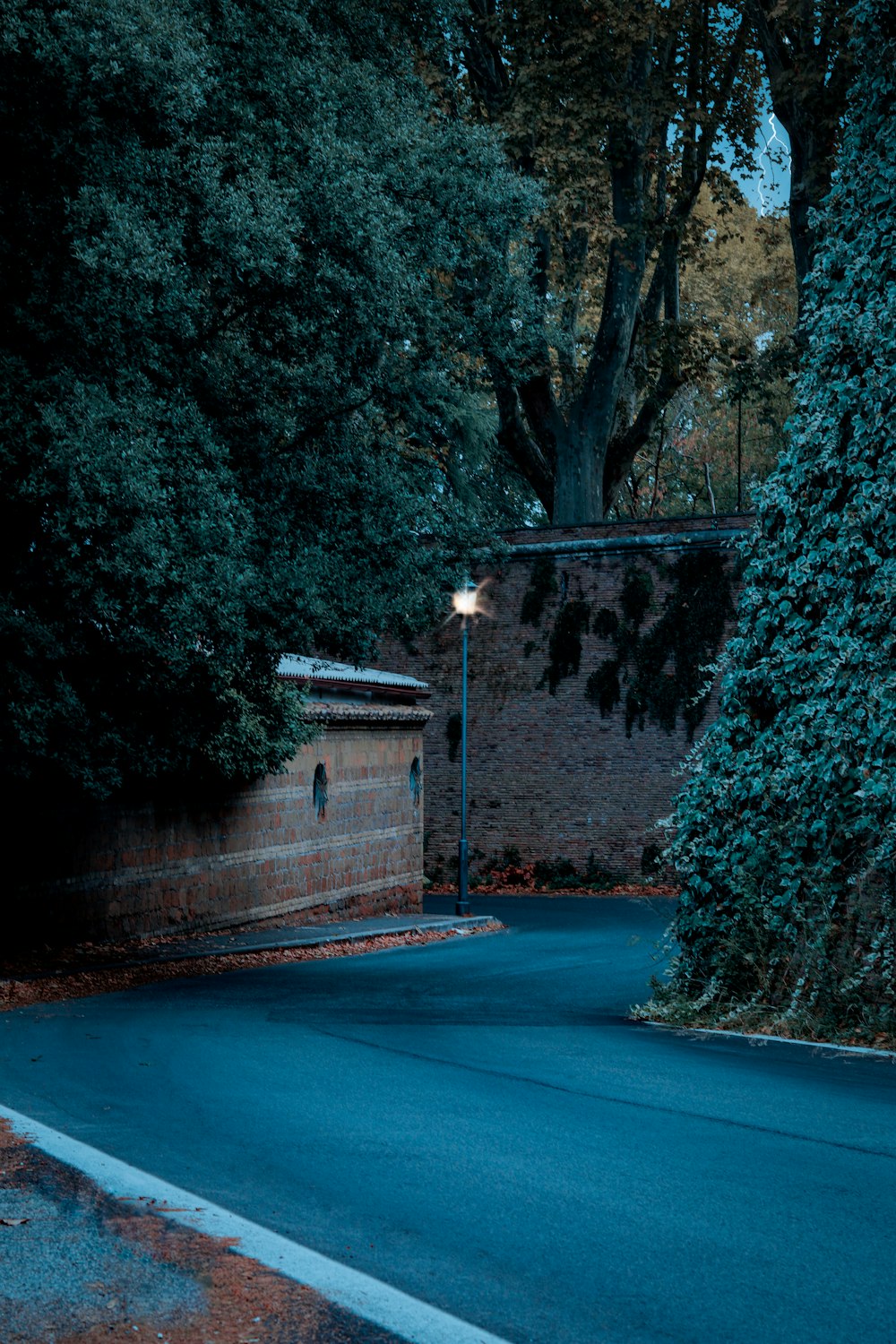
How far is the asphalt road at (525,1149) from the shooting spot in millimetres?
5004

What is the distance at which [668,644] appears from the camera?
3384cm

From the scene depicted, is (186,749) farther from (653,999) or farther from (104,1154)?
(104,1154)

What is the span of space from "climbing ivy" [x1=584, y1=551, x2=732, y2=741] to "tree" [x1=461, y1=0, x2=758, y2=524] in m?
2.43

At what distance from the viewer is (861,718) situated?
11.1 m

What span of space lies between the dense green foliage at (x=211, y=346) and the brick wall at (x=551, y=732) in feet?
57.1

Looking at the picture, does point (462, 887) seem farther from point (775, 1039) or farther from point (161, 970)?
point (775, 1039)

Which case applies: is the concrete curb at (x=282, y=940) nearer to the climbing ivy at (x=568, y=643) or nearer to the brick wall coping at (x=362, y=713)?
the brick wall coping at (x=362, y=713)

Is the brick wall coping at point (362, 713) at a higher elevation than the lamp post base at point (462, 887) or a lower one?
higher

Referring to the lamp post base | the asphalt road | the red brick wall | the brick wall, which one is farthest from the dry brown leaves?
the brick wall

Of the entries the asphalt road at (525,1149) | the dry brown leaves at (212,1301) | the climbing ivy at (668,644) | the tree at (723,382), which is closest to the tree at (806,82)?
the tree at (723,382)

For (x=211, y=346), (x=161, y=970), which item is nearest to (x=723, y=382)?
(x=161, y=970)

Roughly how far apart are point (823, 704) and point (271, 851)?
14441 mm

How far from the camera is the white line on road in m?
4.59

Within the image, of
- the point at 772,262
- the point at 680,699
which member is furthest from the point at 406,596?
the point at 772,262
